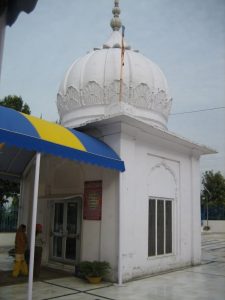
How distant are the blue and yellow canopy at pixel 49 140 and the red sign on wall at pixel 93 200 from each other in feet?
3.68

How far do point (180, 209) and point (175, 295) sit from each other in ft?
13.5

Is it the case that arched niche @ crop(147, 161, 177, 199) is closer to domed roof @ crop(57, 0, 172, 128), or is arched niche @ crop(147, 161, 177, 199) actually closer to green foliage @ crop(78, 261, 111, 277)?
domed roof @ crop(57, 0, 172, 128)

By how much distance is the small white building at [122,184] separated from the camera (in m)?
8.53

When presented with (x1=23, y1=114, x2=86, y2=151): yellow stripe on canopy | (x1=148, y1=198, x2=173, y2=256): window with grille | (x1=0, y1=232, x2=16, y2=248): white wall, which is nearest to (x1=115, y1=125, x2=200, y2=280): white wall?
(x1=148, y1=198, x2=173, y2=256): window with grille

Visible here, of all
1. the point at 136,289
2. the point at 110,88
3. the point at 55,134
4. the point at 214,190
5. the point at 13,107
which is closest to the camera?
the point at 55,134

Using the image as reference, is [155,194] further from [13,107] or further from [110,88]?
[13,107]

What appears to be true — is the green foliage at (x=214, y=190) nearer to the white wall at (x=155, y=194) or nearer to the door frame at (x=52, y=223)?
the white wall at (x=155, y=194)

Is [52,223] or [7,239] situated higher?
Result: [52,223]

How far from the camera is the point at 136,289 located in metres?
7.37

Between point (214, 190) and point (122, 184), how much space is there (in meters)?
30.1

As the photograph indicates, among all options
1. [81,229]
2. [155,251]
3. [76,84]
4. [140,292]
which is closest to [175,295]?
[140,292]

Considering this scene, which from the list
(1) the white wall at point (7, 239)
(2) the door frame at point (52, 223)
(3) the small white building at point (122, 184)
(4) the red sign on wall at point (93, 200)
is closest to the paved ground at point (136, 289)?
(3) the small white building at point (122, 184)

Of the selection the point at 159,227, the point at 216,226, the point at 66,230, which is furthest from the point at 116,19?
the point at 216,226

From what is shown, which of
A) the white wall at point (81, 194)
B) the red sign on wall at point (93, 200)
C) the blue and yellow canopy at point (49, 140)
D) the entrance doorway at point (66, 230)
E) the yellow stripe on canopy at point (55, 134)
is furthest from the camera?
the entrance doorway at point (66, 230)
